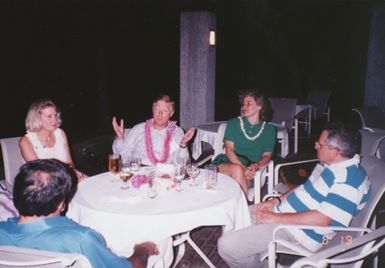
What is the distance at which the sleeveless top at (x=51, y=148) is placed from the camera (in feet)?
10.7

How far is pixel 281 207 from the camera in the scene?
2.72m

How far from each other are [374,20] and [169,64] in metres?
5.55

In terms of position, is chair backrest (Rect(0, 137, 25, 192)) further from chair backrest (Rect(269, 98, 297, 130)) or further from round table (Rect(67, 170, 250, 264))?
chair backrest (Rect(269, 98, 297, 130))

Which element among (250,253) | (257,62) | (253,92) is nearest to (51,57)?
(253,92)

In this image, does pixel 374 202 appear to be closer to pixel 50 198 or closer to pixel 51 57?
pixel 50 198

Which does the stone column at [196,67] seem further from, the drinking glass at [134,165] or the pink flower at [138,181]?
the pink flower at [138,181]

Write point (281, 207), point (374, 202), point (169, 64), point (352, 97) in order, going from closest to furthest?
1. point (374, 202)
2. point (281, 207)
3. point (169, 64)
4. point (352, 97)

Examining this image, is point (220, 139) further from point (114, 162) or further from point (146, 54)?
point (146, 54)

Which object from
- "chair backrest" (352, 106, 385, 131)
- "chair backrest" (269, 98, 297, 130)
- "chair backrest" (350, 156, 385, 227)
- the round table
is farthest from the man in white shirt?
"chair backrest" (269, 98, 297, 130)

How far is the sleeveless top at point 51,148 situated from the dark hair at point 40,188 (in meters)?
1.71

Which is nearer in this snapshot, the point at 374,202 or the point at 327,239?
the point at 374,202

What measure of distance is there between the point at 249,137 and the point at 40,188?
8.43 feet

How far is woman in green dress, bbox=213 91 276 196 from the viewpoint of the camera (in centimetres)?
382

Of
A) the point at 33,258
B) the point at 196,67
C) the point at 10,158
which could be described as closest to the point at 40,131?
the point at 10,158
